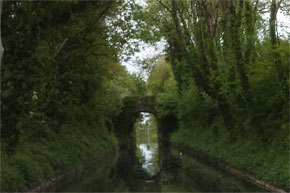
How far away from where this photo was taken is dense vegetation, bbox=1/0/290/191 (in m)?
10.8

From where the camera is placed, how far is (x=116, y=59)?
54.7ft

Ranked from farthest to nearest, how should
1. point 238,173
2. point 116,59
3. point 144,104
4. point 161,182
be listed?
point 144,104
point 116,59
point 238,173
point 161,182

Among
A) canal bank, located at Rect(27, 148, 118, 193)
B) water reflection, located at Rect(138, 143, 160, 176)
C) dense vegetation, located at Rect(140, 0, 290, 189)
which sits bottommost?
water reflection, located at Rect(138, 143, 160, 176)

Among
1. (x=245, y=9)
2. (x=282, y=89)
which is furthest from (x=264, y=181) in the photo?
(x=245, y=9)

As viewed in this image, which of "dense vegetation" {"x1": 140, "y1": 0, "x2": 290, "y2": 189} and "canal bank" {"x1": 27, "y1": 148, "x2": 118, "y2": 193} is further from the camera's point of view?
"dense vegetation" {"x1": 140, "y1": 0, "x2": 290, "y2": 189}

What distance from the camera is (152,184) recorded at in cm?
1150

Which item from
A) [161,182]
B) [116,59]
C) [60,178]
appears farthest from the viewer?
[116,59]

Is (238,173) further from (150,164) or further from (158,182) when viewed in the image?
(150,164)

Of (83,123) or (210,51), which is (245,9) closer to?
(210,51)

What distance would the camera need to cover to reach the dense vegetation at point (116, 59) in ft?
35.4

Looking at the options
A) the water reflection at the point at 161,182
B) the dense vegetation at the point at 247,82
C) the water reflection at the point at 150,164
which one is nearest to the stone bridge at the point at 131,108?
the water reflection at the point at 150,164

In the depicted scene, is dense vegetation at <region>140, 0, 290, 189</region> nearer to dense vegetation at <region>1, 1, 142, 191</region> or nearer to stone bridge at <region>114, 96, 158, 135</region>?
dense vegetation at <region>1, 1, 142, 191</region>

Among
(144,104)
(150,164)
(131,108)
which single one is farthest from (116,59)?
(144,104)

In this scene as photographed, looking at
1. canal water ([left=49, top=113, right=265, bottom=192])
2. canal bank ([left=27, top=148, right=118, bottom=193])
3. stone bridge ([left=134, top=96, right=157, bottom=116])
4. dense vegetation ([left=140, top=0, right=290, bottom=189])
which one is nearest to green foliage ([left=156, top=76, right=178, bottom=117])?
stone bridge ([left=134, top=96, right=157, bottom=116])
